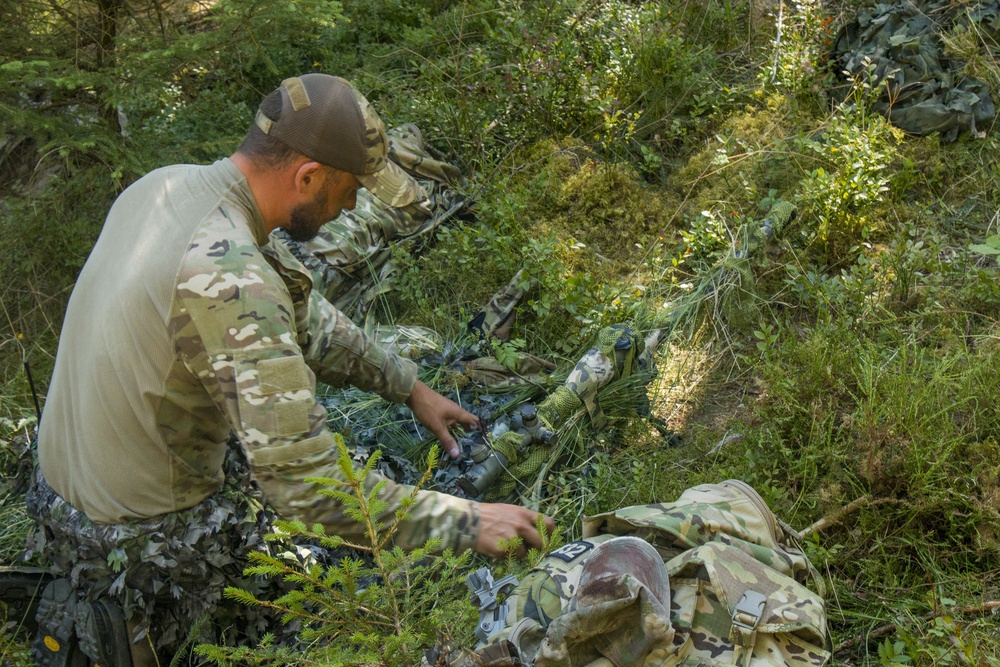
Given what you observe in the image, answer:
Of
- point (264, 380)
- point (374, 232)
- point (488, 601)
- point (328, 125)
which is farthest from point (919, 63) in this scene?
point (264, 380)

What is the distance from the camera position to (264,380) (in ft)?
7.95

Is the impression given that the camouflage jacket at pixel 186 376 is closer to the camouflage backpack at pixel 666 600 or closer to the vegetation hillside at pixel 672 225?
the camouflage backpack at pixel 666 600

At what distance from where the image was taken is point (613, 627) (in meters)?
2.21

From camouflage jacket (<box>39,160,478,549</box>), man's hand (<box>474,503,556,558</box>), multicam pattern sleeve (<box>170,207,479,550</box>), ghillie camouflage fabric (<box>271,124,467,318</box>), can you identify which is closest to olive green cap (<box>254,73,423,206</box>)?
camouflage jacket (<box>39,160,478,549</box>)

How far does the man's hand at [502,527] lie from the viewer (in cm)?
260

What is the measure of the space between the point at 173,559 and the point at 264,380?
0.83 metres

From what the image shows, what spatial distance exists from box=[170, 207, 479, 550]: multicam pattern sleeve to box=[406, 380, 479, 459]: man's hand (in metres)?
0.93

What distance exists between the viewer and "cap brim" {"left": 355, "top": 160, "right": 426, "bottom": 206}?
9.78 ft

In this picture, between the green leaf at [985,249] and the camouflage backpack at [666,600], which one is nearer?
the camouflage backpack at [666,600]

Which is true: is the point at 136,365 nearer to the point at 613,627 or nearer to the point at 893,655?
the point at 613,627

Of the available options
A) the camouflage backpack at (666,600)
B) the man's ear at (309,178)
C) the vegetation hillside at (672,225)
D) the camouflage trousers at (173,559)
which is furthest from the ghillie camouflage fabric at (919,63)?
the camouflage trousers at (173,559)

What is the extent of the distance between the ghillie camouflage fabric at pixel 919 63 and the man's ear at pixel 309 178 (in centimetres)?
313

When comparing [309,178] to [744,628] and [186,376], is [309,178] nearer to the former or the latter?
[186,376]

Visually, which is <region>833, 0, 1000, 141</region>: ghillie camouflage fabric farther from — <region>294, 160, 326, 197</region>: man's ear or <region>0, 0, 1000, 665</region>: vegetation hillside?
<region>294, 160, 326, 197</region>: man's ear
